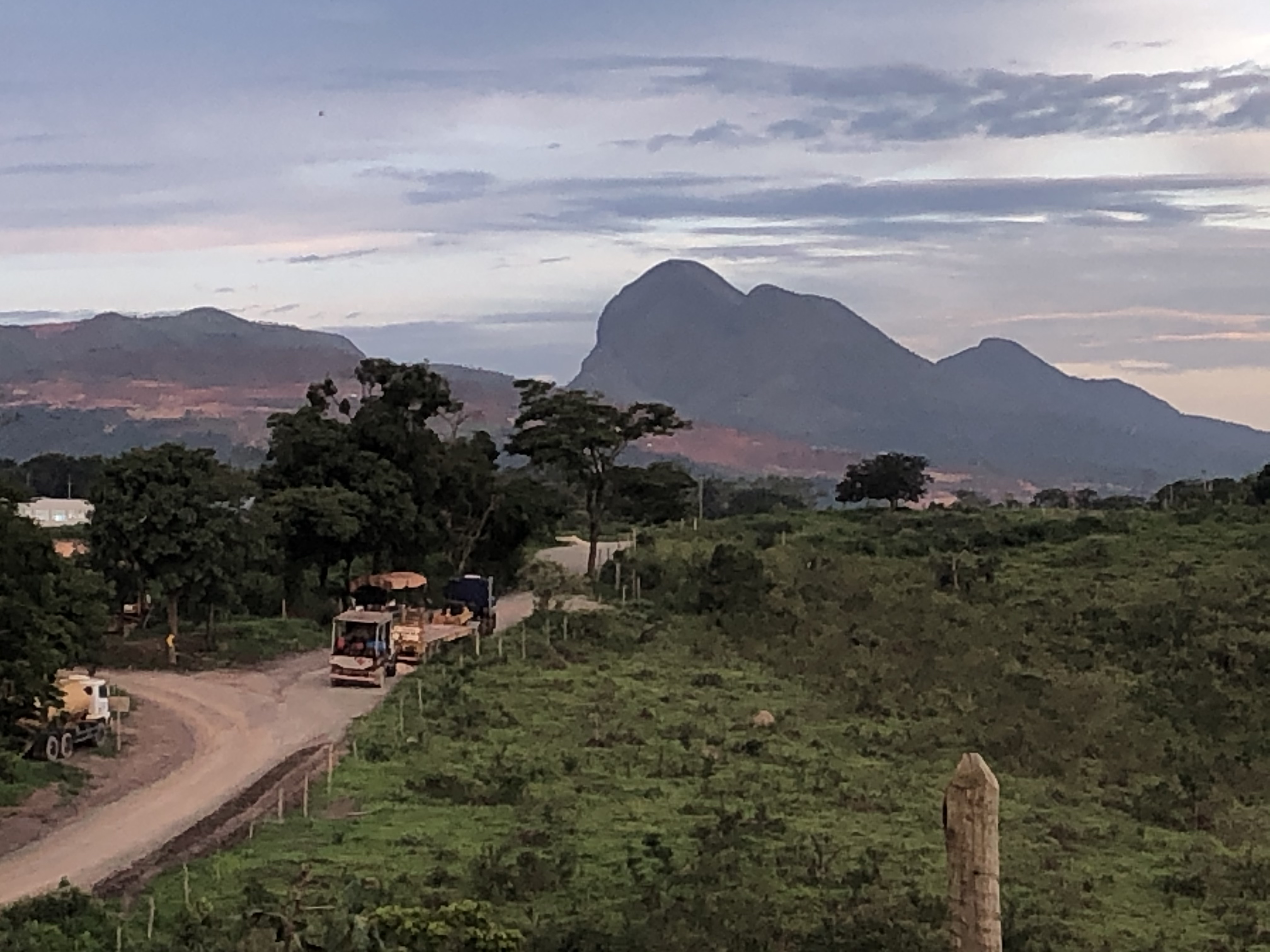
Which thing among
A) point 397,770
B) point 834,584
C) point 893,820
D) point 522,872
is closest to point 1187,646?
point 834,584

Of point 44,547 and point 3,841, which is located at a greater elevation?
point 44,547

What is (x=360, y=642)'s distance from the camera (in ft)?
89.9

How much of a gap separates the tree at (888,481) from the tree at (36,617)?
134 feet

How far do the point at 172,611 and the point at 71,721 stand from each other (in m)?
8.64

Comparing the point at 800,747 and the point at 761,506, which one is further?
the point at 761,506

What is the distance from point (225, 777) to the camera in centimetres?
1964

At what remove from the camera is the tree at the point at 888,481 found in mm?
57375

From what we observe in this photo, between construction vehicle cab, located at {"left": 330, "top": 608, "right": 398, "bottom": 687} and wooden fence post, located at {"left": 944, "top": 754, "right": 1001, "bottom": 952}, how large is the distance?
20653mm

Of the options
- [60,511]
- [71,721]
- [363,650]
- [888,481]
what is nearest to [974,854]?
[71,721]

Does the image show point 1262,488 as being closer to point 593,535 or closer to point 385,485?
point 593,535

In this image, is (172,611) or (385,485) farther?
(385,485)

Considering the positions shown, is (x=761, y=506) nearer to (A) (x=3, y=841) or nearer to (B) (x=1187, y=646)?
(B) (x=1187, y=646)

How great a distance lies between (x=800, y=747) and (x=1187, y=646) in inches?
424

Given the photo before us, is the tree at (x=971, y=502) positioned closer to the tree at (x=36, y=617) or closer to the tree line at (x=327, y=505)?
the tree line at (x=327, y=505)
